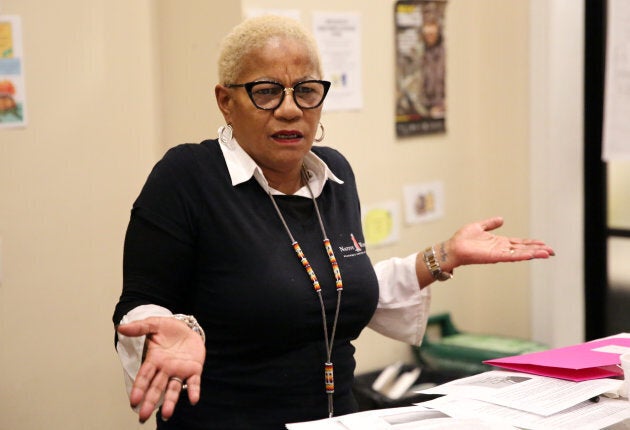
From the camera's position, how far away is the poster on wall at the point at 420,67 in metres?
3.33

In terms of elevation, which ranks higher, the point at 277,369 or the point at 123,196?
the point at 123,196

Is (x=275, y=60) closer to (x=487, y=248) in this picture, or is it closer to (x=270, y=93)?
(x=270, y=93)

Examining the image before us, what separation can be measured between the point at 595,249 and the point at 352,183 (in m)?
1.91

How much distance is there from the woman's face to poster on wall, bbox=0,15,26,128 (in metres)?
0.89

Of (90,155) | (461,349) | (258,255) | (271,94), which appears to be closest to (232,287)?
(258,255)

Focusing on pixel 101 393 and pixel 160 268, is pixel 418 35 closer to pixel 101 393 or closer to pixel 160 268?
pixel 101 393

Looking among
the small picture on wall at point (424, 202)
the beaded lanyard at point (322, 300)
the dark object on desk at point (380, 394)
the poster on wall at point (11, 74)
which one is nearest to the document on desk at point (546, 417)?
the beaded lanyard at point (322, 300)

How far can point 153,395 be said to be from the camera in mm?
1350

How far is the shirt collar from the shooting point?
5.78 feet

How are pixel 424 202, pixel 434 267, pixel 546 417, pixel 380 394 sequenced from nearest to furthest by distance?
pixel 546 417
pixel 434 267
pixel 380 394
pixel 424 202

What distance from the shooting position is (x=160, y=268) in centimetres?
164

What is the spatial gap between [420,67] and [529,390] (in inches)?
80.4

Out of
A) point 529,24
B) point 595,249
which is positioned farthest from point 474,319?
point 529,24

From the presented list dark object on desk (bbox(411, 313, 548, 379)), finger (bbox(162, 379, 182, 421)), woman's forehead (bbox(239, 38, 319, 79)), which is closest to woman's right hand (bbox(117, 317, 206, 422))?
finger (bbox(162, 379, 182, 421))
